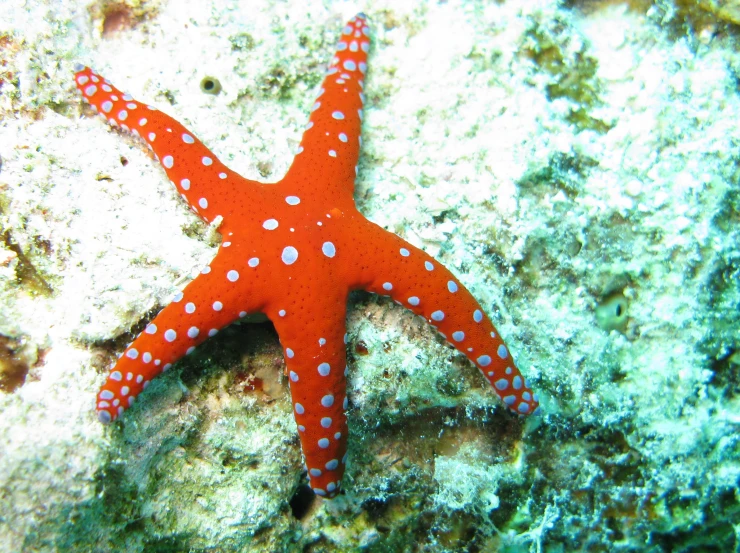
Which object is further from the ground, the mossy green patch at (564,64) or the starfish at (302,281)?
the mossy green patch at (564,64)

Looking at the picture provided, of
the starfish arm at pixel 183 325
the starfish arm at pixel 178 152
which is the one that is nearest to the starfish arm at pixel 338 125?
the starfish arm at pixel 178 152

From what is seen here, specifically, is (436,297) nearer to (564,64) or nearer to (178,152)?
(178,152)

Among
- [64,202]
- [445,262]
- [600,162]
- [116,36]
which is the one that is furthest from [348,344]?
[116,36]

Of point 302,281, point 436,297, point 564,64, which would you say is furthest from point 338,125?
point 564,64

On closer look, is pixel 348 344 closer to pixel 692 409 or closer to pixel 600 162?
pixel 600 162

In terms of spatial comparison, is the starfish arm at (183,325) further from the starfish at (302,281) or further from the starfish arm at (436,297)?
the starfish arm at (436,297)

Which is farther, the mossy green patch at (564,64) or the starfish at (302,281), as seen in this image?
the mossy green patch at (564,64)

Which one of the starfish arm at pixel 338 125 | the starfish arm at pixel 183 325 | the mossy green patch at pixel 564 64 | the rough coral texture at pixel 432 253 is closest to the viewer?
the starfish arm at pixel 183 325
